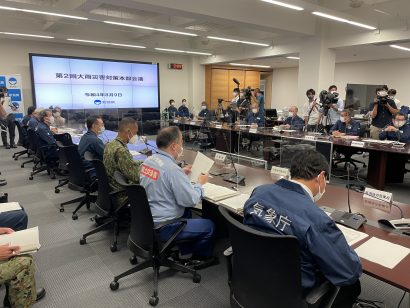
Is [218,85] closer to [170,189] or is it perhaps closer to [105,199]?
[105,199]

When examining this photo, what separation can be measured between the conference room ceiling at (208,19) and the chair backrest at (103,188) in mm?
3282

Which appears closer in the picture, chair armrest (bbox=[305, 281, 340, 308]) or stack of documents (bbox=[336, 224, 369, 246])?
chair armrest (bbox=[305, 281, 340, 308])

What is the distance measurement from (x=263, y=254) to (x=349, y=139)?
4398 millimetres

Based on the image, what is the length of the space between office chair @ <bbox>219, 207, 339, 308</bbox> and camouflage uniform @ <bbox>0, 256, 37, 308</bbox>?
3.78ft

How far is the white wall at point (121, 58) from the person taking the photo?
8.52 metres

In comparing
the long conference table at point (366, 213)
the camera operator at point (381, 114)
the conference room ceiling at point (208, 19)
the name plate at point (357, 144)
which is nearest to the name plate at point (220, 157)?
the long conference table at point (366, 213)

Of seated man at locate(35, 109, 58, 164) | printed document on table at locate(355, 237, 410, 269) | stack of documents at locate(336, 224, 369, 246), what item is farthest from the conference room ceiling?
printed document on table at locate(355, 237, 410, 269)

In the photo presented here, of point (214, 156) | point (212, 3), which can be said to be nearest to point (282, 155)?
point (214, 156)

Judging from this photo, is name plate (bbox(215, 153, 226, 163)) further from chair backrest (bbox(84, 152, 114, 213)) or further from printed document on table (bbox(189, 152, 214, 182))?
chair backrest (bbox(84, 152, 114, 213))

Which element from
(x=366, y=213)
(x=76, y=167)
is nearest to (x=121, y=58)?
(x=76, y=167)

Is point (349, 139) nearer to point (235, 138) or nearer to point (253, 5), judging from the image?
point (235, 138)

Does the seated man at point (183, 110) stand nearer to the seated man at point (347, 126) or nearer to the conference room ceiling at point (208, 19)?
the conference room ceiling at point (208, 19)

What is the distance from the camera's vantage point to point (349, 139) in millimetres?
4961

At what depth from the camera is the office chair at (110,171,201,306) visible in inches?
72.8
